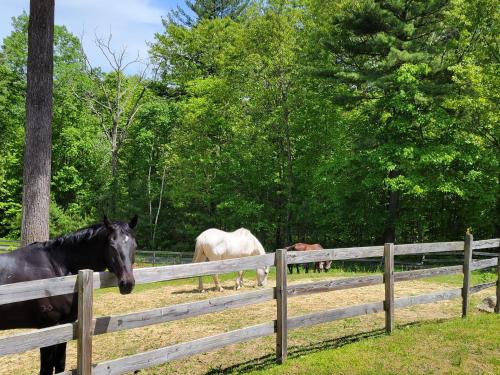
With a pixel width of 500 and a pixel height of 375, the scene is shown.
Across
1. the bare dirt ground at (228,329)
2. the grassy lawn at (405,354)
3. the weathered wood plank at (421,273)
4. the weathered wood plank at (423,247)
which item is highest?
the weathered wood plank at (423,247)

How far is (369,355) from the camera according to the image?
5.96 m

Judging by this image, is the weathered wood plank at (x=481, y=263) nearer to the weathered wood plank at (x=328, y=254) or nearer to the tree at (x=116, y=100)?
the weathered wood plank at (x=328, y=254)

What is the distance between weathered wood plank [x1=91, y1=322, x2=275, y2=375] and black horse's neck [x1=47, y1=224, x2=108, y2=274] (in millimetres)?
1156

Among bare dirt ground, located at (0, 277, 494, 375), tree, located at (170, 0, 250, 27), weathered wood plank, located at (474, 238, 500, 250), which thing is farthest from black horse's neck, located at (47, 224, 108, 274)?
tree, located at (170, 0, 250, 27)

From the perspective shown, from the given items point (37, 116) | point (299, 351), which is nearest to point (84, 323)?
point (299, 351)

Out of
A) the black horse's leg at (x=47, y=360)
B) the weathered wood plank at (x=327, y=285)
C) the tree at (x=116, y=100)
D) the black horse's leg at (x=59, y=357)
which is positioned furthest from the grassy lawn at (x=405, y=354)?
the tree at (x=116, y=100)

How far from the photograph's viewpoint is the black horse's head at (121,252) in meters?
4.48

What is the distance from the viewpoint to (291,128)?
86.6 ft

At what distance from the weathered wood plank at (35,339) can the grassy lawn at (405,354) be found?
2.26m

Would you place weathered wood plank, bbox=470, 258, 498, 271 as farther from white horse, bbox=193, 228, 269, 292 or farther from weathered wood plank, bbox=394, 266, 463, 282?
white horse, bbox=193, 228, 269, 292

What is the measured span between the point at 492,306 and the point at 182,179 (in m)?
23.8

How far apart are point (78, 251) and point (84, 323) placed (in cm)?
124

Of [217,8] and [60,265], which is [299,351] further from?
[217,8]

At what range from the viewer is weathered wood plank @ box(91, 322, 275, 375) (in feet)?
14.5
